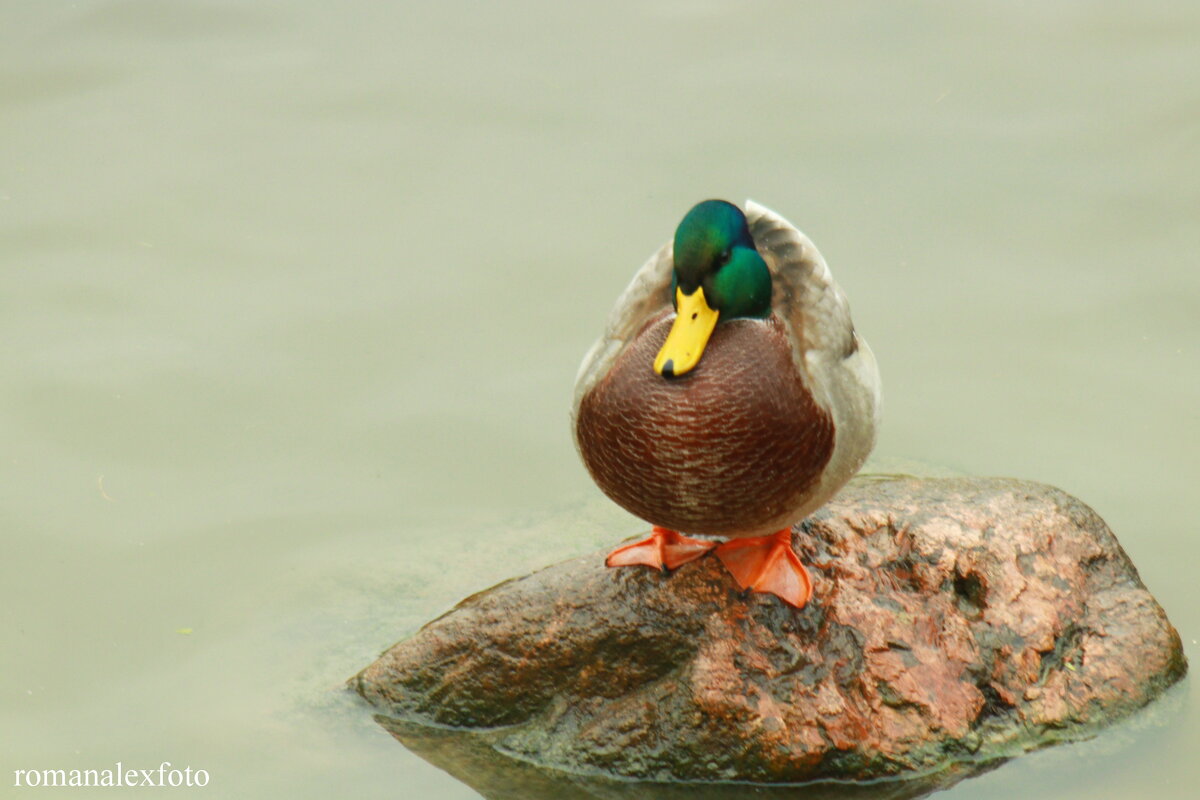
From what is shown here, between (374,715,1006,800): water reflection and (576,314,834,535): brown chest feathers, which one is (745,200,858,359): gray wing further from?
(374,715,1006,800): water reflection

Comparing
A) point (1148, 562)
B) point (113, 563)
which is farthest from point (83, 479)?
point (1148, 562)

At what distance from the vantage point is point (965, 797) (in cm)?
364

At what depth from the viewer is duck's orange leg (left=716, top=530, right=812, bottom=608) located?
3.71 m

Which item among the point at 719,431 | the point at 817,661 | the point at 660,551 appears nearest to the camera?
the point at 719,431

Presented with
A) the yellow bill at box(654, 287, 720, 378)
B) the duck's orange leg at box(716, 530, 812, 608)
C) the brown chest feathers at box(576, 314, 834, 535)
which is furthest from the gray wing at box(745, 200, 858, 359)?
the duck's orange leg at box(716, 530, 812, 608)

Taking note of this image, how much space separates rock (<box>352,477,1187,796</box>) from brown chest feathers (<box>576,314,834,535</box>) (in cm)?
33

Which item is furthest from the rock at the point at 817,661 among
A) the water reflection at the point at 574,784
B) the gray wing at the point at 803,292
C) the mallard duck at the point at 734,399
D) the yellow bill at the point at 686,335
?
the yellow bill at the point at 686,335

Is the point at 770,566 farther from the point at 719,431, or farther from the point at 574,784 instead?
the point at 574,784

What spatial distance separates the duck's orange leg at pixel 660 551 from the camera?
3811 mm

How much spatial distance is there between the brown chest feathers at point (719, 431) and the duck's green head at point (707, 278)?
0.06 metres

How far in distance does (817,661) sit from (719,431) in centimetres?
64

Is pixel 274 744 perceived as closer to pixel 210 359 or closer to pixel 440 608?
pixel 440 608

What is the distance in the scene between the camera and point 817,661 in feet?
12.0

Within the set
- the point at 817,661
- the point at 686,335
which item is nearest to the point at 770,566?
the point at 817,661
